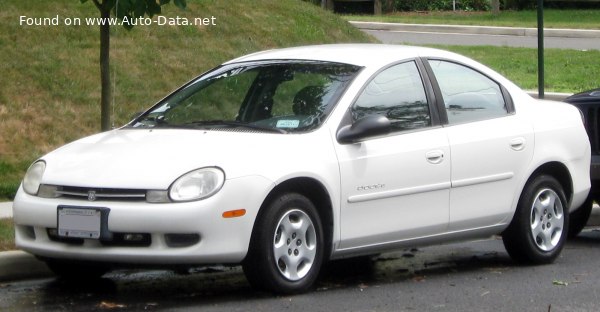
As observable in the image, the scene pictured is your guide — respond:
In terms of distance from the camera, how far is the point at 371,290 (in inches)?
301

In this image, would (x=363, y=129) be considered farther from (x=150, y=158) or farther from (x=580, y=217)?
(x=580, y=217)

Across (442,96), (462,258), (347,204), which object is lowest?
(462,258)

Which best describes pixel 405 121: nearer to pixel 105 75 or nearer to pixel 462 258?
pixel 462 258

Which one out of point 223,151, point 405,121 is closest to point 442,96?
point 405,121

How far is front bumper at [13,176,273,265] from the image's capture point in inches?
264

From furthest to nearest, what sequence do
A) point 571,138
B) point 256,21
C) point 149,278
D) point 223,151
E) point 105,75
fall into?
point 256,21
point 105,75
point 571,138
point 149,278
point 223,151

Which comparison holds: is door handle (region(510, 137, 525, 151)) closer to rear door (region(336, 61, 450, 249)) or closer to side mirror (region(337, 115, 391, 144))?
rear door (region(336, 61, 450, 249))

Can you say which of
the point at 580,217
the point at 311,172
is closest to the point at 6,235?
the point at 311,172

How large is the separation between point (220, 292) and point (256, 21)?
1046cm

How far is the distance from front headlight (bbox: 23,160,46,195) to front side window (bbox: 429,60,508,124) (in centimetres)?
266

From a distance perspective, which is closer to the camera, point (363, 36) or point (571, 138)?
point (571, 138)

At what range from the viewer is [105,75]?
1033 cm

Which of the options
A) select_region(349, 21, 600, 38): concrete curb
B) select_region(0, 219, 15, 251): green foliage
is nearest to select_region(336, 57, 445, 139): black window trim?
select_region(0, 219, 15, 251): green foliage

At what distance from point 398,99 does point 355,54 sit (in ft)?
1.39
